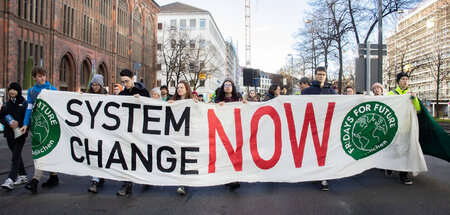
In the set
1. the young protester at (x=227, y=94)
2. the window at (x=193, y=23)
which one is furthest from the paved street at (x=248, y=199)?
the window at (x=193, y=23)

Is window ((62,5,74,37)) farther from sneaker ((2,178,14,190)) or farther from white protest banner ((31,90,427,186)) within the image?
sneaker ((2,178,14,190))

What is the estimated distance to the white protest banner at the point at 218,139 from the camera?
5.38 m

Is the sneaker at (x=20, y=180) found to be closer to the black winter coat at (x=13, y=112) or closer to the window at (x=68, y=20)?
the black winter coat at (x=13, y=112)

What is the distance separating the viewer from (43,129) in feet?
18.2

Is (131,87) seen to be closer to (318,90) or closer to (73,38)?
(318,90)

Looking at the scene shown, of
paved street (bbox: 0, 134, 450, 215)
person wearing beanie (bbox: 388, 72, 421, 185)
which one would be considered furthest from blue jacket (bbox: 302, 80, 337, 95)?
paved street (bbox: 0, 134, 450, 215)

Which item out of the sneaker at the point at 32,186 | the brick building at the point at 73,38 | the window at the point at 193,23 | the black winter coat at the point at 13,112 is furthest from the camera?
the window at the point at 193,23

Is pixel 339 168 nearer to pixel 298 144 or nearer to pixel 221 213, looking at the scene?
pixel 298 144

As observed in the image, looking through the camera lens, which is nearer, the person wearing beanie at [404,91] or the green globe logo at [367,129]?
the green globe logo at [367,129]

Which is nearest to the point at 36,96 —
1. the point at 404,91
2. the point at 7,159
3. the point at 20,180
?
the point at 20,180

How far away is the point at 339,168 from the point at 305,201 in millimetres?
1056

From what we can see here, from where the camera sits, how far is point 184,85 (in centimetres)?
582

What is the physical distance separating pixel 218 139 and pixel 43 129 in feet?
9.21

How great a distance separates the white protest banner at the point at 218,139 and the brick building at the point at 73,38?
1358 centimetres
